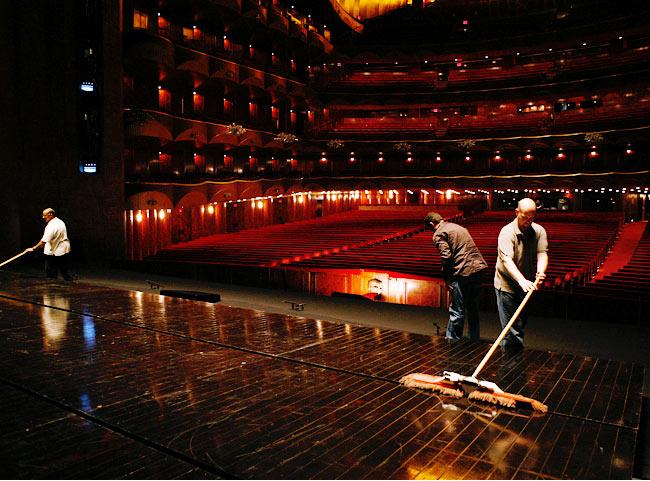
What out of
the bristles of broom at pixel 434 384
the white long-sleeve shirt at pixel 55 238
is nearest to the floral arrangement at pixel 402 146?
the white long-sleeve shirt at pixel 55 238

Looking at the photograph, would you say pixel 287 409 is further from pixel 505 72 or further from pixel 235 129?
pixel 505 72

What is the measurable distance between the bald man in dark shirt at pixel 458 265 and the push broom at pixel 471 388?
169 cm

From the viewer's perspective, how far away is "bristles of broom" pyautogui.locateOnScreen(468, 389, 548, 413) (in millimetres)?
3729

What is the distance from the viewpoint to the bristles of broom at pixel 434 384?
13.3 ft

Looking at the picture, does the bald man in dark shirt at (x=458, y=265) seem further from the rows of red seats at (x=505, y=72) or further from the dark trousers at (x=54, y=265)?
the rows of red seats at (x=505, y=72)

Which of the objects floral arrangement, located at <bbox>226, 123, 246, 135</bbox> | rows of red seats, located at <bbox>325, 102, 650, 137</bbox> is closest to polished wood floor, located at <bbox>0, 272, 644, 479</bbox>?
floral arrangement, located at <bbox>226, 123, 246, 135</bbox>

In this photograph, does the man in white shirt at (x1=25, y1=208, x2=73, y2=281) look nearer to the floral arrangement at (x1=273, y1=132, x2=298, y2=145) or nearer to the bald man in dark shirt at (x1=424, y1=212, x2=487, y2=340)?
the bald man in dark shirt at (x1=424, y1=212, x2=487, y2=340)

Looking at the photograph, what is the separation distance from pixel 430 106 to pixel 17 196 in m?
24.7

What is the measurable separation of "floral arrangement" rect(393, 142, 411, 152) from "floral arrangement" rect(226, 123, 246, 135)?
1134cm

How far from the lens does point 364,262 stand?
12.9 metres

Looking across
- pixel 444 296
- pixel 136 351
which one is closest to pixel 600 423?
pixel 136 351

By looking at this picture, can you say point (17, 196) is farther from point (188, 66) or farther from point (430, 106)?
point (430, 106)

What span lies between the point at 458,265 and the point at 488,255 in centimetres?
827

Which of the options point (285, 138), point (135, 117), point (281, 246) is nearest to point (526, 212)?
point (281, 246)
